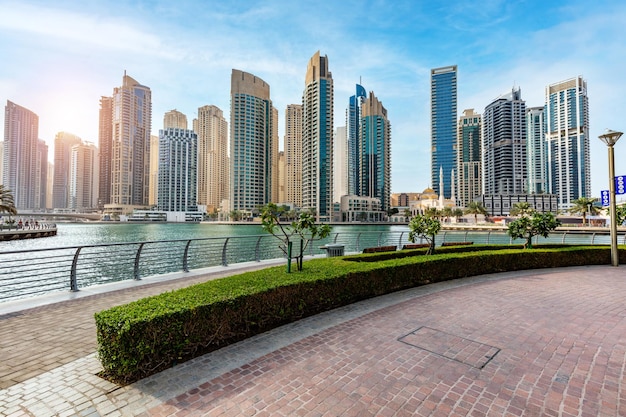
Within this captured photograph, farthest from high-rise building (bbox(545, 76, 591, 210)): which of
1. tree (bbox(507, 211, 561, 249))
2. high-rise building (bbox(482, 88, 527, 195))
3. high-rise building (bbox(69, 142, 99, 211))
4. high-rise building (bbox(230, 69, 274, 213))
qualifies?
high-rise building (bbox(69, 142, 99, 211))

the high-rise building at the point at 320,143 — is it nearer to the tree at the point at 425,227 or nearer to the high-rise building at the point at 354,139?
the high-rise building at the point at 354,139

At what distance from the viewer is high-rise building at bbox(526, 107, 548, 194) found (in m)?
159

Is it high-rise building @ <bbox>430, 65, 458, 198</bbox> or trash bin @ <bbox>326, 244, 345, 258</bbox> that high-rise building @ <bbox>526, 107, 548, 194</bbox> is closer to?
high-rise building @ <bbox>430, 65, 458, 198</bbox>

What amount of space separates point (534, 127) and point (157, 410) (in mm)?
206895

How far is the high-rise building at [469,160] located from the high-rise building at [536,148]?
2584 centimetres

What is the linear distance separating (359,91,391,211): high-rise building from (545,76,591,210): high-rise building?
275ft

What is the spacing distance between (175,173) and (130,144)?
4263 cm

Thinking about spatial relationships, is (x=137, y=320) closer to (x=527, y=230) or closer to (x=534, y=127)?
(x=527, y=230)

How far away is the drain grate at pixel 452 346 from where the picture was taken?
13.4 feet

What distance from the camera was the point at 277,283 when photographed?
210 inches

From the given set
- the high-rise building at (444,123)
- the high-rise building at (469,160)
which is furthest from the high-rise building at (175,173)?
the high-rise building at (469,160)

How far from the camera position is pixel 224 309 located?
4355 mm

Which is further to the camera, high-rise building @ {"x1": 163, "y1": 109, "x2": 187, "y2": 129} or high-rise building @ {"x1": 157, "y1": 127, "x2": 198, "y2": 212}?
high-rise building @ {"x1": 163, "y1": 109, "x2": 187, "y2": 129}

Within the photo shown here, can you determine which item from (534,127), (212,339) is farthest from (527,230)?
(534,127)
